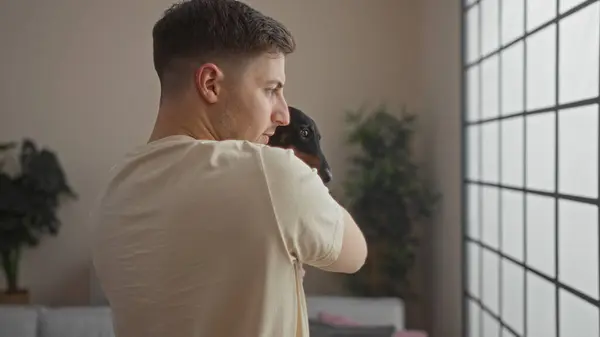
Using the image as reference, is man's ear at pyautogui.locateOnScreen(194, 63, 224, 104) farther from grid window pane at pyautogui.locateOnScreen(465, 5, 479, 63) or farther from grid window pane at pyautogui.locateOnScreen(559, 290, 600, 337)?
grid window pane at pyautogui.locateOnScreen(465, 5, 479, 63)

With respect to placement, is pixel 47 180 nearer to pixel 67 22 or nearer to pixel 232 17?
pixel 67 22

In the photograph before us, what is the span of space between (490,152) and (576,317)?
1129 mm

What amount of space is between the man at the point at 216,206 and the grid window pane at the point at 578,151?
1400mm

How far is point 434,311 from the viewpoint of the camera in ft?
14.3

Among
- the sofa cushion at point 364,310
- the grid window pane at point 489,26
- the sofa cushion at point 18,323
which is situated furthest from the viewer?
the sofa cushion at point 364,310

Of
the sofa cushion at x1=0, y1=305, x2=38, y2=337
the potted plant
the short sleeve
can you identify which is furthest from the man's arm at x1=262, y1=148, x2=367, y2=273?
the potted plant

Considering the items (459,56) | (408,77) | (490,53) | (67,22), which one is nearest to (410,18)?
(408,77)

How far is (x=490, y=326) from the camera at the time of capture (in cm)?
337

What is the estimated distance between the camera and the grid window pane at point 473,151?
141 inches

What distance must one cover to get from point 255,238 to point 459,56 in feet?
10.2

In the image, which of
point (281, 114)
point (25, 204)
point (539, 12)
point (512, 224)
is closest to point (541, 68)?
point (539, 12)

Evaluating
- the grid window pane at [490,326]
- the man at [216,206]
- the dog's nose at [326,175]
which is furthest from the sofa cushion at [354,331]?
the man at [216,206]

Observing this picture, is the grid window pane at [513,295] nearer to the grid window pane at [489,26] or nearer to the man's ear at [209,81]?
the grid window pane at [489,26]

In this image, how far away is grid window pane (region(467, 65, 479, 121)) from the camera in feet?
11.8
